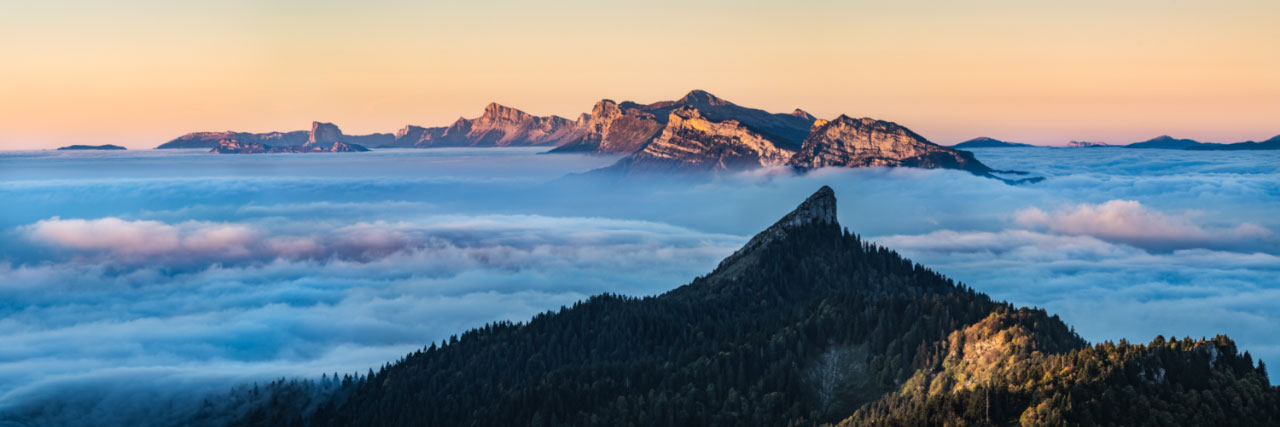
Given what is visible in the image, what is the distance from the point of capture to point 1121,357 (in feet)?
644

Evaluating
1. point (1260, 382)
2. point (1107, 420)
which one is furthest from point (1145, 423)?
point (1260, 382)

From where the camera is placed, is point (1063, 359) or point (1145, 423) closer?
point (1145, 423)

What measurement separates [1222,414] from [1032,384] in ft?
108

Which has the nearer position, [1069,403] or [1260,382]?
[1069,403]

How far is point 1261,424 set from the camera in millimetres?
186875

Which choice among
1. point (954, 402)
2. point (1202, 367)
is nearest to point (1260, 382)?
point (1202, 367)

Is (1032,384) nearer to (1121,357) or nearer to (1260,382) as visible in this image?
(1121,357)

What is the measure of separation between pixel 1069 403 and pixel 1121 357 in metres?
22.2

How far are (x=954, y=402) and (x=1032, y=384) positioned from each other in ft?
47.4

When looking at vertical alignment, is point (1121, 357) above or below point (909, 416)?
above

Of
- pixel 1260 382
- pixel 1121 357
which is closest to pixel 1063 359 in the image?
pixel 1121 357

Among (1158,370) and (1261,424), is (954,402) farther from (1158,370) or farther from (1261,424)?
(1261,424)

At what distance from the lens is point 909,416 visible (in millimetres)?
196625

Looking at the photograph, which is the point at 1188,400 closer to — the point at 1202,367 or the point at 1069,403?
the point at 1202,367
